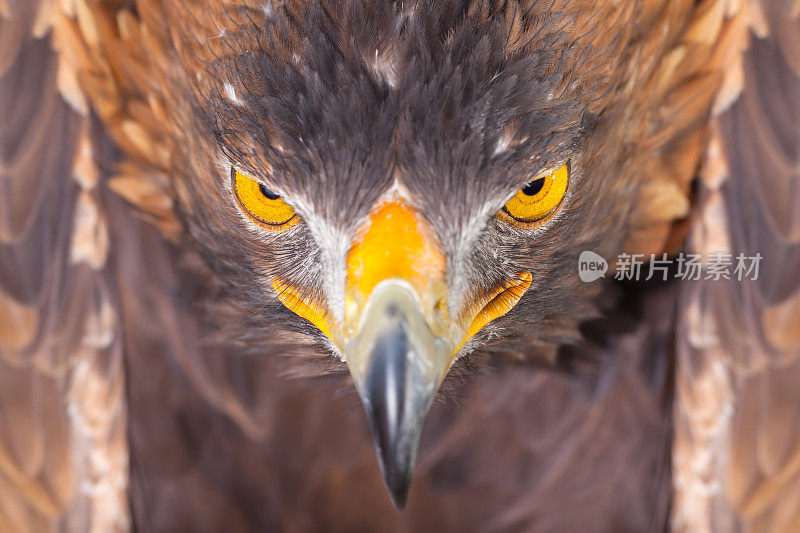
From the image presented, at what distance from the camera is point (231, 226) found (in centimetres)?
206

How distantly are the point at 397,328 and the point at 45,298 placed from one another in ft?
3.91

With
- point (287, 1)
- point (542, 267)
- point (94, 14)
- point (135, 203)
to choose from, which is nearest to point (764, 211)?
point (542, 267)

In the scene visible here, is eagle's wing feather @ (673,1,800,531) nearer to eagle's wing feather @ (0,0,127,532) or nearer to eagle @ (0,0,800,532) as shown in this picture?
eagle @ (0,0,800,532)

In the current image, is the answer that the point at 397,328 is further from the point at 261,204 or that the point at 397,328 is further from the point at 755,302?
the point at 755,302

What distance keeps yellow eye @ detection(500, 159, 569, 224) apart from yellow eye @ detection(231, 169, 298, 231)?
0.46m

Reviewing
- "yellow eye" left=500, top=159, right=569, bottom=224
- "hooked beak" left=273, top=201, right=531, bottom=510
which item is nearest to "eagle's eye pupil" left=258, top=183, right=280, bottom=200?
"hooked beak" left=273, top=201, right=531, bottom=510

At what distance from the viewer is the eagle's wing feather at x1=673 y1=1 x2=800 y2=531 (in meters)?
2.33

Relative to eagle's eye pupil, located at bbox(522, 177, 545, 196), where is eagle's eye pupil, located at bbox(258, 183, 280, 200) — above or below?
below

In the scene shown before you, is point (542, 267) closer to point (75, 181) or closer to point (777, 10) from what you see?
point (777, 10)

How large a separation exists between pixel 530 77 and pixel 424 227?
361mm

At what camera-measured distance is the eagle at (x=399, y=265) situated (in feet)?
5.77

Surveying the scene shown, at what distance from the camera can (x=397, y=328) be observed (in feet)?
5.42

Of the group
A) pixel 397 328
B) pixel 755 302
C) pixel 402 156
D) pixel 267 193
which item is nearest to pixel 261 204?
pixel 267 193

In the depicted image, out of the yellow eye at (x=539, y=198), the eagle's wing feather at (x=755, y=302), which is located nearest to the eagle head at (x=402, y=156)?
the yellow eye at (x=539, y=198)
